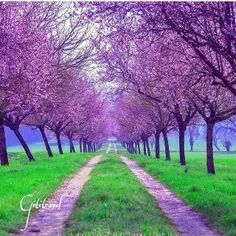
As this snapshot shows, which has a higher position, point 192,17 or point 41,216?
point 192,17

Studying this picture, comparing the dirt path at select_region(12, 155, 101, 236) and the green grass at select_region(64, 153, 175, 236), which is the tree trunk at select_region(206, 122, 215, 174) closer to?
the green grass at select_region(64, 153, 175, 236)

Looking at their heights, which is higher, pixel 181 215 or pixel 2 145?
pixel 2 145

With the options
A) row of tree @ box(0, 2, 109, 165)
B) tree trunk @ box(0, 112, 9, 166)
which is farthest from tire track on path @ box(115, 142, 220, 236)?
tree trunk @ box(0, 112, 9, 166)

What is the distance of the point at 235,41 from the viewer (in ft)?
45.6

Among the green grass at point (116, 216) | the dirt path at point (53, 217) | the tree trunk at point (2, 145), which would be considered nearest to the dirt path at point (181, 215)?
the green grass at point (116, 216)

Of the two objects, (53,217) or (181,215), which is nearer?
(53,217)

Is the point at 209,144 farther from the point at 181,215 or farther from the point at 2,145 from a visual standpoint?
the point at 2,145

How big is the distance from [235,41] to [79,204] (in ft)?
28.4

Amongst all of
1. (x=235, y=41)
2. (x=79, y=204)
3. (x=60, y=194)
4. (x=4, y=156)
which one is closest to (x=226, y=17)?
(x=235, y=41)

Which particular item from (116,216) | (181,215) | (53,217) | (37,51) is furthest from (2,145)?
(116,216)

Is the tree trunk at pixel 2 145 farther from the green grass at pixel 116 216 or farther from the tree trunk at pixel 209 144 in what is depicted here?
the green grass at pixel 116 216

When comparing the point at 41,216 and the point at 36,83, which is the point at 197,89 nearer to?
the point at 36,83

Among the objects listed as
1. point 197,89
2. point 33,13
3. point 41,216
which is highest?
point 33,13

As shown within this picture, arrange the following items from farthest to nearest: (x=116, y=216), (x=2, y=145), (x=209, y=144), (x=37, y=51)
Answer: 1. (x=2, y=145)
2. (x=209, y=144)
3. (x=37, y=51)
4. (x=116, y=216)
